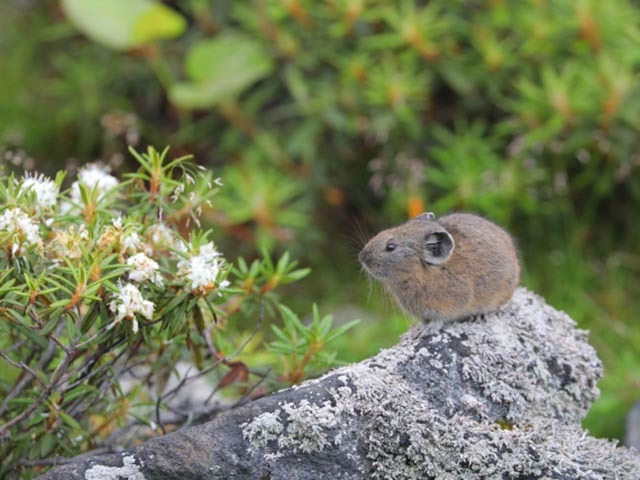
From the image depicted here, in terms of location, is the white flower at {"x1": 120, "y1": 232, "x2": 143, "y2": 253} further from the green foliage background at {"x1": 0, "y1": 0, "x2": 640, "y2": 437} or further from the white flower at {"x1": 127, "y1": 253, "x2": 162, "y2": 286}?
the green foliage background at {"x1": 0, "y1": 0, "x2": 640, "y2": 437}

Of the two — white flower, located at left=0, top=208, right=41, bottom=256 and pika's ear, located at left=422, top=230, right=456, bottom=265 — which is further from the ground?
pika's ear, located at left=422, top=230, right=456, bottom=265

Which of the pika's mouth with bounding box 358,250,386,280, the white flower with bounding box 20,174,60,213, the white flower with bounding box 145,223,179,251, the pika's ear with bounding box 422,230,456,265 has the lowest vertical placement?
the white flower with bounding box 20,174,60,213

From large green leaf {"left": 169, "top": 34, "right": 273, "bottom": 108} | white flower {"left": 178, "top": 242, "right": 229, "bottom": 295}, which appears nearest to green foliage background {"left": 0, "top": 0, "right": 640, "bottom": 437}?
large green leaf {"left": 169, "top": 34, "right": 273, "bottom": 108}

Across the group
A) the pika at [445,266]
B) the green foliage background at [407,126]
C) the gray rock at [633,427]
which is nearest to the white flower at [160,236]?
the pika at [445,266]

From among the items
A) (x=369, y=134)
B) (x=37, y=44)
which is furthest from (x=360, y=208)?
(x=37, y=44)

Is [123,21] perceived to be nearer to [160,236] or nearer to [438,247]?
[160,236]

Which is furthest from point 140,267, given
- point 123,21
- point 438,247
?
point 123,21

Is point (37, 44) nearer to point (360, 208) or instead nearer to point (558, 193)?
point (360, 208)
